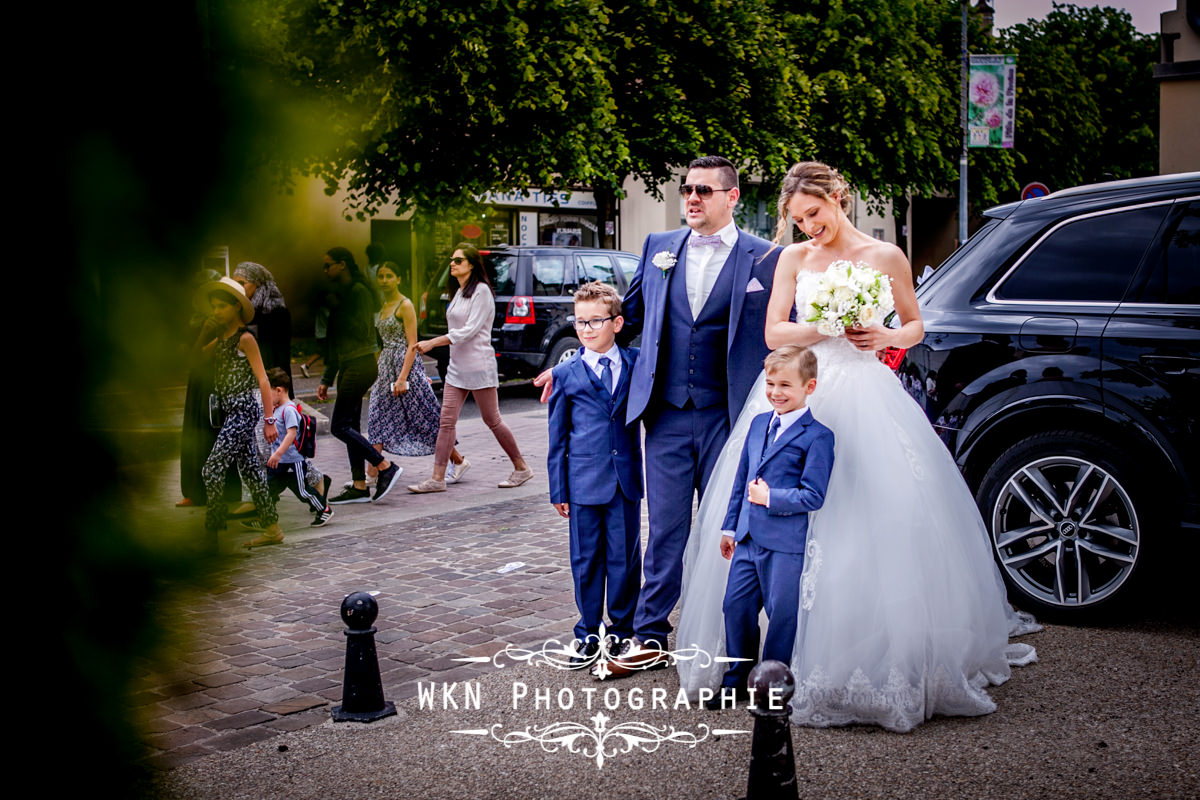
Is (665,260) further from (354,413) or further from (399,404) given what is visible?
(399,404)

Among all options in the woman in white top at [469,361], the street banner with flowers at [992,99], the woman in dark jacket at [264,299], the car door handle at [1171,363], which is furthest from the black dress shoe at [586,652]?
the street banner with flowers at [992,99]

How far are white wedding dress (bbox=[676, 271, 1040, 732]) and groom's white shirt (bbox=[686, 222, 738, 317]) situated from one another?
407mm

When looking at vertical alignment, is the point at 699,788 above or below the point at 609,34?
below

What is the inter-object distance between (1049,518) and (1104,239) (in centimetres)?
135

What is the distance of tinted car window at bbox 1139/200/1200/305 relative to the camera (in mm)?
5039

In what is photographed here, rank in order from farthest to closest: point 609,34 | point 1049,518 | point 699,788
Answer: point 609,34, point 1049,518, point 699,788

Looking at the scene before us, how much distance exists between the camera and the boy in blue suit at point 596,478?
15.6 ft

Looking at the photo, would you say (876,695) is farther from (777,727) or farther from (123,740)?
(123,740)

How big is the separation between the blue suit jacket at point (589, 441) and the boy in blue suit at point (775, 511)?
63 centimetres

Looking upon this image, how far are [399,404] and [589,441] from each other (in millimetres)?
4598

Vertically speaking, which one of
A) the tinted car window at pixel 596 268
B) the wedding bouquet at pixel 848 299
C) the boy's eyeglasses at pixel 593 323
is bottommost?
the boy's eyeglasses at pixel 593 323

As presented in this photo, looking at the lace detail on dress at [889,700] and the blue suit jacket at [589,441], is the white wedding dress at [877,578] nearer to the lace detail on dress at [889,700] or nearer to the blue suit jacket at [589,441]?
the lace detail on dress at [889,700]

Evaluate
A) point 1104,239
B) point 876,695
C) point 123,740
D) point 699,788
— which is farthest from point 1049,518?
point 123,740

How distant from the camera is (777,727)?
3.10 m
